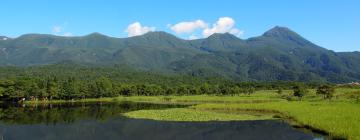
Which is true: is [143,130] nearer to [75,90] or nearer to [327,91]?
[327,91]

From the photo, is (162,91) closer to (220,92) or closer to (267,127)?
(220,92)

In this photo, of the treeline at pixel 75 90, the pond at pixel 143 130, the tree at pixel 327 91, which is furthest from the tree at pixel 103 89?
the pond at pixel 143 130

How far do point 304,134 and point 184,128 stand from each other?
14.1 meters

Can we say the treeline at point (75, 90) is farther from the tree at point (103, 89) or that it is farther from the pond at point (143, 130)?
the pond at point (143, 130)

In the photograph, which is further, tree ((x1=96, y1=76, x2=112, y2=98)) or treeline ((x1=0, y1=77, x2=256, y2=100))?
tree ((x1=96, y1=76, x2=112, y2=98))

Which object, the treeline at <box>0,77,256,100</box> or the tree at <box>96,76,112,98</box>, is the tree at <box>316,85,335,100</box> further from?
the tree at <box>96,76,112,98</box>

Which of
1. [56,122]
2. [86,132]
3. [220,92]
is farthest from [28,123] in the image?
[220,92]

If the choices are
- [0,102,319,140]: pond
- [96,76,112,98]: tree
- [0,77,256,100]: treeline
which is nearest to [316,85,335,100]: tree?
[0,102,319,140]: pond

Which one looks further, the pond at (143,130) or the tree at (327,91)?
the tree at (327,91)

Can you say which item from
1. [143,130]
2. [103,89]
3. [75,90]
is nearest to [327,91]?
[143,130]

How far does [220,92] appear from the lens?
545 feet

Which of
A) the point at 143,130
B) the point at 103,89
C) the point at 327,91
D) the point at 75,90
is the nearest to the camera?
the point at 143,130

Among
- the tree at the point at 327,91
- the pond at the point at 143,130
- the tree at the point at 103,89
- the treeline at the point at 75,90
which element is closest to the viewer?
the pond at the point at 143,130

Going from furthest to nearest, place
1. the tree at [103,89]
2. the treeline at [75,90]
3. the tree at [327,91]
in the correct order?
the tree at [103,89], the treeline at [75,90], the tree at [327,91]
